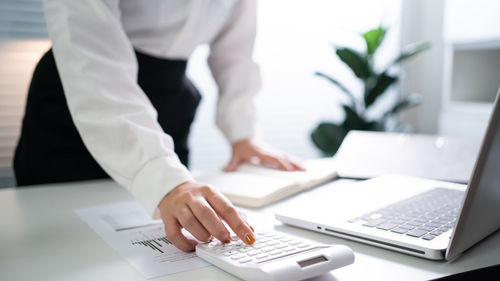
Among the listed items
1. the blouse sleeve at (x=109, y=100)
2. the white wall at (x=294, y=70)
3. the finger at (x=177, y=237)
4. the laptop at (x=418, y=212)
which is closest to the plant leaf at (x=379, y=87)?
the white wall at (x=294, y=70)

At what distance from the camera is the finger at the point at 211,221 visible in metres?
0.58

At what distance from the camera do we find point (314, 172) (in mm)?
1025

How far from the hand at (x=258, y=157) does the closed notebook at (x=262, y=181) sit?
23 mm

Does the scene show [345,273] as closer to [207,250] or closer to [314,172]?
[207,250]

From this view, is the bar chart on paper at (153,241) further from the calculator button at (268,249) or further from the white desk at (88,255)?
the calculator button at (268,249)

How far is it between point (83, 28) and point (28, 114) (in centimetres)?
43

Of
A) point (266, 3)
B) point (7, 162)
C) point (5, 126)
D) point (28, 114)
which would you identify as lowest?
point (7, 162)

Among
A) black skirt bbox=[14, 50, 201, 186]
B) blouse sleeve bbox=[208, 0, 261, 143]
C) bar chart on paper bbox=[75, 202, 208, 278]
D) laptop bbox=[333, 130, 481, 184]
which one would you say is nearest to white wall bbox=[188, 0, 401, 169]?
blouse sleeve bbox=[208, 0, 261, 143]

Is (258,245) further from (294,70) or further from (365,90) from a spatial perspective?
(294,70)

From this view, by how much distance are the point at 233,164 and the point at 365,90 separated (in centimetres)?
161

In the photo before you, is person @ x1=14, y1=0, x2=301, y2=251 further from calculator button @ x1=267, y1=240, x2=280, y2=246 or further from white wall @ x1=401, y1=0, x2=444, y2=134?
white wall @ x1=401, y1=0, x2=444, y2=134

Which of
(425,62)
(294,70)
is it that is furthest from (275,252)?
(425,62)

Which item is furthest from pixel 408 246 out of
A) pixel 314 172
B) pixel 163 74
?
pixel 163 74

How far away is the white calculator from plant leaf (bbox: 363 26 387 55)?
2.05m
